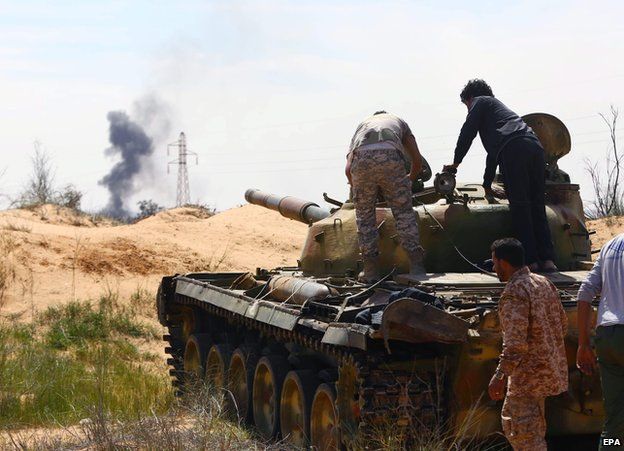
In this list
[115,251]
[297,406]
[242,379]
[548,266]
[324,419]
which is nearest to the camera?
[324,419]

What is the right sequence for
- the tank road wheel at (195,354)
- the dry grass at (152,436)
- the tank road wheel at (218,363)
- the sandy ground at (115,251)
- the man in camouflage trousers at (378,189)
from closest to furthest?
the dry grass at (152,436) → the man in camouflage trousers at (378,189) → the tank road wheel at (218,363) → the tank road wheel at (195,354) → the sandy ground at (115,251)

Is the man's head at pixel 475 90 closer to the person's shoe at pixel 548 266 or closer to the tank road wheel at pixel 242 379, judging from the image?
the person's shoe at pixel 548 266

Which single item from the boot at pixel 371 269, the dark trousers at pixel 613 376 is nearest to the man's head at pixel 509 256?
the dark trousers at pixel 613 376

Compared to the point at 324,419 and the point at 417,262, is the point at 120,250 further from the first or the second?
the point at 324,419

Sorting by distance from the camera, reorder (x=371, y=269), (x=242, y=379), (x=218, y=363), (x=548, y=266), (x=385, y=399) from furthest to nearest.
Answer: (x=218, y=363) → (x=242, y=379) → (x=371, y=269) → (x=548, y=266) → (x=385, y=399)

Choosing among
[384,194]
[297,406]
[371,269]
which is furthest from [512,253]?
[297,406]

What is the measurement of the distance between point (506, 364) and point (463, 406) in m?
1.18

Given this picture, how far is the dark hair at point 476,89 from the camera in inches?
394

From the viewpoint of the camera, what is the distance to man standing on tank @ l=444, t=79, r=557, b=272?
30.7 feet

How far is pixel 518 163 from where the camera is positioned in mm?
9398

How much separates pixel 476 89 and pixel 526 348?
153 inches

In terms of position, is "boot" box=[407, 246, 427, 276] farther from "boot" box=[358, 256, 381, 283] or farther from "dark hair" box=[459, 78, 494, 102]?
"dark hair" box=[459, 78, 494, 102]

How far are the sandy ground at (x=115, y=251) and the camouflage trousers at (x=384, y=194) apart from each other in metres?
10.8

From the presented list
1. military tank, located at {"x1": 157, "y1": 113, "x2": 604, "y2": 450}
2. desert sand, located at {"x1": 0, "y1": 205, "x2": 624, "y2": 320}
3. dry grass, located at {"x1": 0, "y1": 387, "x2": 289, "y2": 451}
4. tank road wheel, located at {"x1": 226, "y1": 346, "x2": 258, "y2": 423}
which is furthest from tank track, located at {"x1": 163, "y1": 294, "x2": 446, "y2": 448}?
desert sand, located at {"x1": 0, "y1": 205, "x2": 624, "y2": 320}
